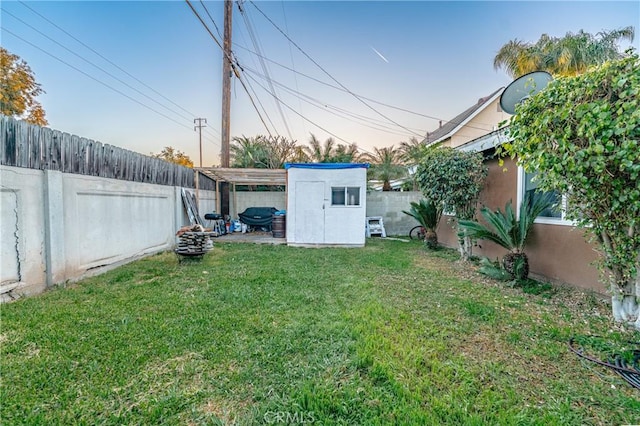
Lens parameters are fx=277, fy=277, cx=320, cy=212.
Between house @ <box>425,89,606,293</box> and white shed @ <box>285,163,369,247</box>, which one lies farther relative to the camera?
white shed @ <box>285,163,369,247</box>

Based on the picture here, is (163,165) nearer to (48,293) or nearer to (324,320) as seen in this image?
(48,293)

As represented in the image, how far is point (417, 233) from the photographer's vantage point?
10.8 metres

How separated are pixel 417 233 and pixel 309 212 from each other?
15.3ft

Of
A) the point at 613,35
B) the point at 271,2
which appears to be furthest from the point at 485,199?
the point at 613,35

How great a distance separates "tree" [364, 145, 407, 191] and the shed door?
21.5 ft

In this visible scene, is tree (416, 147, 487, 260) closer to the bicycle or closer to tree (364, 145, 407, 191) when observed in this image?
the bicycle

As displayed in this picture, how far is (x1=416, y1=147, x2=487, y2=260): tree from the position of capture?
5.97m

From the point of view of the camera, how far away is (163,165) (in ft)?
24.8

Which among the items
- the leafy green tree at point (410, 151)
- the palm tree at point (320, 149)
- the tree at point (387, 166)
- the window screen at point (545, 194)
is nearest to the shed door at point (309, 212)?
the window screen at point (545, 194)

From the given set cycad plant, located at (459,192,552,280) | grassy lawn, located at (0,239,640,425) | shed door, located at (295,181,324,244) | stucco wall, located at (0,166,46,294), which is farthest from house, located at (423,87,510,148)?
stucco wall, located at (0,166,46,294)

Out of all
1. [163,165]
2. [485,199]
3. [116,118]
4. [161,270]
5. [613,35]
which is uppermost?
[613,35]

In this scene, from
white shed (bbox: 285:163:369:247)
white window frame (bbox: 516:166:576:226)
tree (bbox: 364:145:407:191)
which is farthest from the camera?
tree (bbox: 364:145:407:191)

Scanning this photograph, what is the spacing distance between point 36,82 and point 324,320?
21597 millimetres

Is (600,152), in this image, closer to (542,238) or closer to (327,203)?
(542,238)
